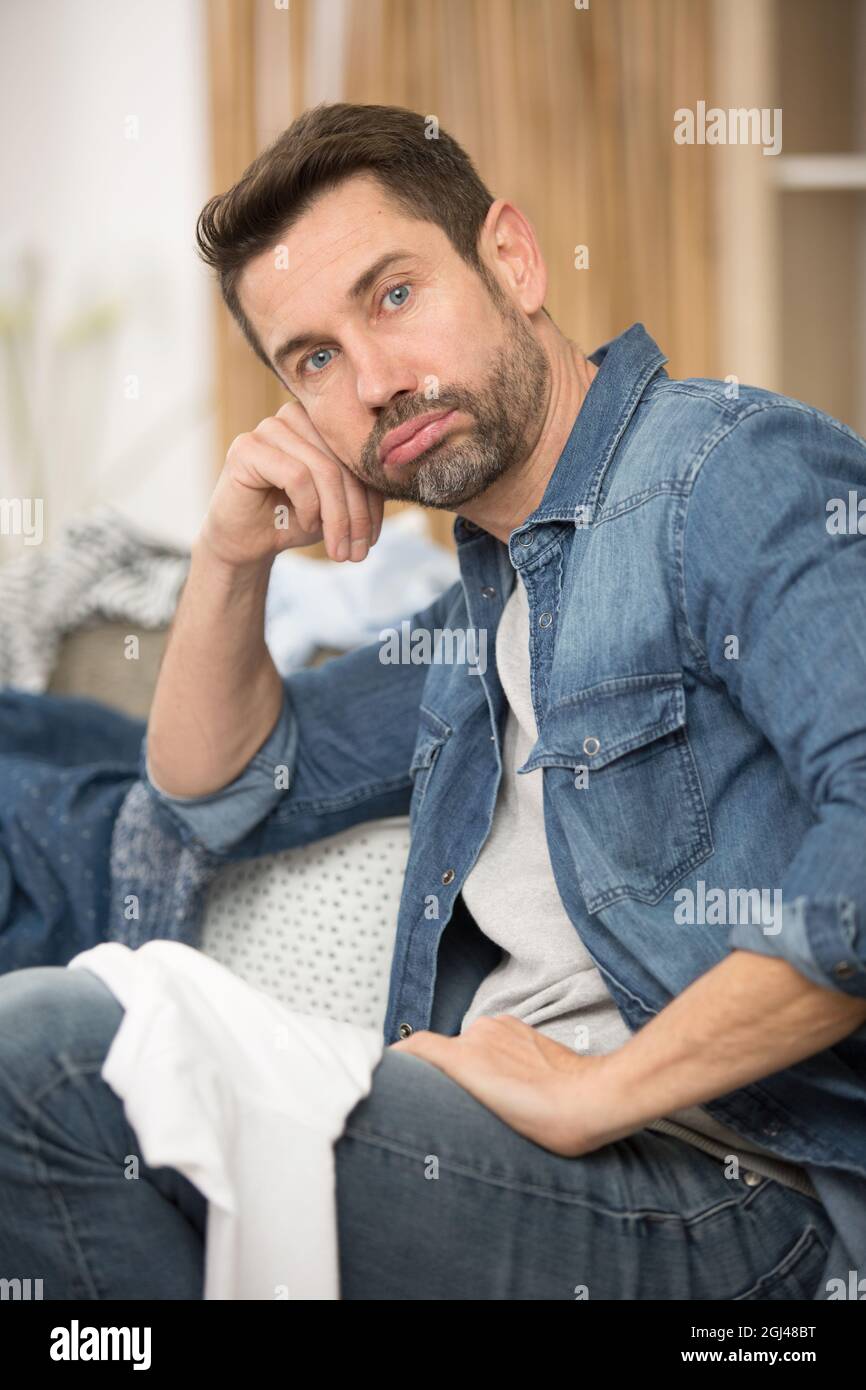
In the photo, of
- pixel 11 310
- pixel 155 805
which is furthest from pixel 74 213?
pixel 155 805

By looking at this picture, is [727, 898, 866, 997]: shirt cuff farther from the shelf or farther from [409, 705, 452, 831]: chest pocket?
the shelf

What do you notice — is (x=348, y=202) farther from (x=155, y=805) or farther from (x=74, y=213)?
(x=74, y=213)

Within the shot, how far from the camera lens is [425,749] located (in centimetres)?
136

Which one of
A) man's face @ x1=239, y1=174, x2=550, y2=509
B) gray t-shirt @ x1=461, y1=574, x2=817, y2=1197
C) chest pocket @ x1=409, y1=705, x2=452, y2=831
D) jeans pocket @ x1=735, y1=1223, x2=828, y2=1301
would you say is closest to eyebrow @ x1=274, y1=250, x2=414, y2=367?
man's face @ x1=239, y1=174, x2=550, y2=509

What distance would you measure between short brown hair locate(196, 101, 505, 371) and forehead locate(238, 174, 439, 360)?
10 millimetres

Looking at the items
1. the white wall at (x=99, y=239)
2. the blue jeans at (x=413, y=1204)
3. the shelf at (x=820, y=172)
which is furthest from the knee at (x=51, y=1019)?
the shelf at (x=820, y=172)

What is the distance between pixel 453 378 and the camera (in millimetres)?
1208

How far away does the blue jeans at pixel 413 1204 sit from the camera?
35.2 inches

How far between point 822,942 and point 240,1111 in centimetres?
37

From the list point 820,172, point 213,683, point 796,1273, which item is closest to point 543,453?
point 213,683

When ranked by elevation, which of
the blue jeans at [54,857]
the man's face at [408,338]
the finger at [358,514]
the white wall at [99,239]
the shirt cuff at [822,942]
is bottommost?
the shirt cuff at [822,942]

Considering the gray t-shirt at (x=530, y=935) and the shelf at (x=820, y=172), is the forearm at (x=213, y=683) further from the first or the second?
the shelf at (x=820, y=172)

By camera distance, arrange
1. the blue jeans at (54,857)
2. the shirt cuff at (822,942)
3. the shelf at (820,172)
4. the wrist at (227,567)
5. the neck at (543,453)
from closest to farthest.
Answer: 1. the shirt cuff at (822,942)
2. the neck at (543,453)
3. the wrist at (227,567)
4. the blue jeans at (54,857)
5. the shelf at (820,172)

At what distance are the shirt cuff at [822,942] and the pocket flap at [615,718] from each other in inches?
8.2
